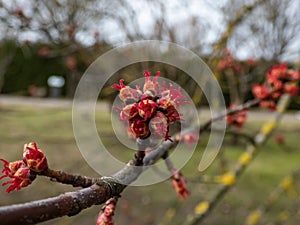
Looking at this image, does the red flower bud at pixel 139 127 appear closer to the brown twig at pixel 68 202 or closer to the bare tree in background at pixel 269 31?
the brown twig at pixel 68 202

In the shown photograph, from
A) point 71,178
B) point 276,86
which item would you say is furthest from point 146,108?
point 276,86

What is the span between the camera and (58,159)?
5.35 meters

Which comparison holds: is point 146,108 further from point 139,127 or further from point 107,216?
point 107,216

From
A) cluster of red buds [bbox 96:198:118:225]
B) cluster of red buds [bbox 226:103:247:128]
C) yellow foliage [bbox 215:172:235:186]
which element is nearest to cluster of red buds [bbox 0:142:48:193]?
cluster of red buds [bbox 96:198:118:225]

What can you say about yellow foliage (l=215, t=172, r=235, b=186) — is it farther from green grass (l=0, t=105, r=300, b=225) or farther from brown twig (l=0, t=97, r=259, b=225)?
brown twig (l=0, t=97, r=259, b=225)

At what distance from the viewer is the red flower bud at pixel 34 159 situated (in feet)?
1.86

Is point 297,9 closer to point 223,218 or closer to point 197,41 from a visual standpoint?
point 197,41

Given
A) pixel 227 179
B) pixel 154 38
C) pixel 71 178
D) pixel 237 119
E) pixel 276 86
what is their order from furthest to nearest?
pixel 154 38
pixel 227 179
pixel 237 119
pixel 276 86
pixel 71 178

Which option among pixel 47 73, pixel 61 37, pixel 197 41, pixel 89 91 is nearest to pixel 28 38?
pixel 61 37

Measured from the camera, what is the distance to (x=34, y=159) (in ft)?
1.87

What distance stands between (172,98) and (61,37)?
10.5 ft

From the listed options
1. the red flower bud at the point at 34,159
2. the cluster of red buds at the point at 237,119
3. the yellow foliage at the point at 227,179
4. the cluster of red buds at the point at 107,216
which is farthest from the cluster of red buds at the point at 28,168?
the yellow foliage at the point at 227,179

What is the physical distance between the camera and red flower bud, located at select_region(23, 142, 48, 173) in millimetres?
567

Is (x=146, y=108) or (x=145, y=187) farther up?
(x=146, y=108)
